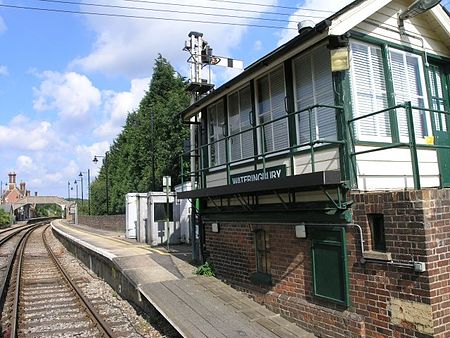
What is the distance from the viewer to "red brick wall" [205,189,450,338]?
5.55 m

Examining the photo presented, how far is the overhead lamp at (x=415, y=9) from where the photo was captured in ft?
25.8

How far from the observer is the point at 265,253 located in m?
9.00

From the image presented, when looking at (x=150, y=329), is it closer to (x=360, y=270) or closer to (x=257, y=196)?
(x=257, y=196)

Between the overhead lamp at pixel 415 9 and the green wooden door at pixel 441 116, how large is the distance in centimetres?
125

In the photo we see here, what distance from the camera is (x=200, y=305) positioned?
8.66m

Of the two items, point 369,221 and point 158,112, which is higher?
point 158,112

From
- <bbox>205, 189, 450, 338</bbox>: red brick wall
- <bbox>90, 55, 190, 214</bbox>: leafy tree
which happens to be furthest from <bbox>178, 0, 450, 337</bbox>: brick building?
<bbox>90, 55, 190, 214</bbox>: leafy tree

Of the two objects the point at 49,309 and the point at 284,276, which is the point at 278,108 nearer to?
the point at 284,276

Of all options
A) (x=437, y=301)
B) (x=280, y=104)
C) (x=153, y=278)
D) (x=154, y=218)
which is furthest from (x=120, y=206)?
(x=437, y=301)

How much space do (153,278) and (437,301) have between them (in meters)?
7.04

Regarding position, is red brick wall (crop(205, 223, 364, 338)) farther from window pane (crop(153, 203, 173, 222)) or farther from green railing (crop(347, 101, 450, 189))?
window pane (crop(153, 203, 173, 222))

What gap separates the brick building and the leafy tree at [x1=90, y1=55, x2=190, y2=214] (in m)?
13.9

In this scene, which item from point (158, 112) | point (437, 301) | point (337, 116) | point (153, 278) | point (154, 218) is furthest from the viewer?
point (158, 112)

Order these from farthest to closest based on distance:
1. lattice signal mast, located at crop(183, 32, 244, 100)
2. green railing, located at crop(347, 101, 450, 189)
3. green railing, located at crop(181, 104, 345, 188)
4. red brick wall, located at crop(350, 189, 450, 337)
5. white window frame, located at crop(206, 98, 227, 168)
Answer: lattice signal mast, located at crop(183, 32, 244, 100) → white window frame, located at crop(206, 98, 227, 168) → green railing, located at crop(181, 104, 345, 188) → green railing, located at crop(347, 101, 450, 189) → red brick wall, located at crop(350, 189, 450, 337)
